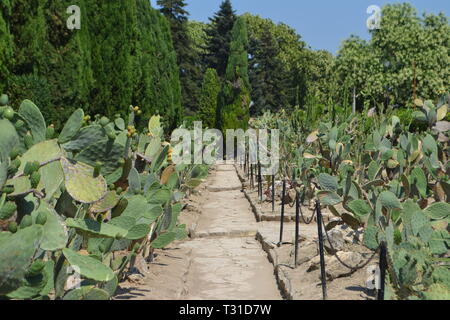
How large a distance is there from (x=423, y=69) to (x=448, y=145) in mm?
26443

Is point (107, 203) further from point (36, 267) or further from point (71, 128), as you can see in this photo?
point (36, 267)

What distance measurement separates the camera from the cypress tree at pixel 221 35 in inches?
1604

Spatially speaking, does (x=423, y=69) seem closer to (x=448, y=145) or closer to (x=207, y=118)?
(x=207, y=118)

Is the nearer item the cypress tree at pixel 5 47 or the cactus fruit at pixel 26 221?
the cactus fruit at pixel 26 221

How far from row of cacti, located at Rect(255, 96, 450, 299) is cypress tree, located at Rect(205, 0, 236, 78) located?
33581 millimetres

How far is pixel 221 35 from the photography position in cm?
4131

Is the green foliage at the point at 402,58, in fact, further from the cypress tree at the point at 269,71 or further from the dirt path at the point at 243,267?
the dirt path at the point at 243,267

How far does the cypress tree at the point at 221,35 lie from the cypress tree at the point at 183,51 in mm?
1765

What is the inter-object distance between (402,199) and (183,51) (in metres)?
35.6

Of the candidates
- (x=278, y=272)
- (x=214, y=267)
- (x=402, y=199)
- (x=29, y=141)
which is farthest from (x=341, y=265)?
(x=29, y=141)

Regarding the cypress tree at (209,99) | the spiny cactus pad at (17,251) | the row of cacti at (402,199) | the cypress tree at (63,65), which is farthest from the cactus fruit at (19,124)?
the cypress tree at (209,99)

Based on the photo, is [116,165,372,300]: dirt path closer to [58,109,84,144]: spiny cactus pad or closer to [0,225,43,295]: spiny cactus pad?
[58,109,84,144]: spiny cactus pad
